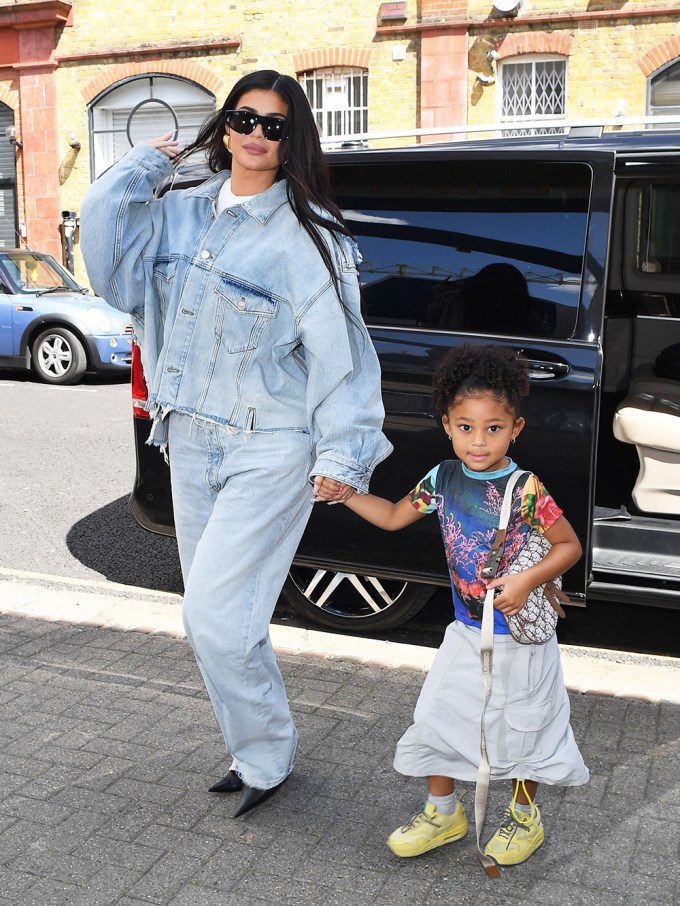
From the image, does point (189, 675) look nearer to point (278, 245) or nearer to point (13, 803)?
point (13, 803)

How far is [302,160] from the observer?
2.98m

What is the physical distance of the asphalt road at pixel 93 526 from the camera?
5031 mm

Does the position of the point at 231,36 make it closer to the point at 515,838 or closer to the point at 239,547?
the point at 239,547

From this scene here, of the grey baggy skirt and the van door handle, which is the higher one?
the van door handle

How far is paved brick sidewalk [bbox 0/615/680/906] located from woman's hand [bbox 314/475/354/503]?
0.92 metres

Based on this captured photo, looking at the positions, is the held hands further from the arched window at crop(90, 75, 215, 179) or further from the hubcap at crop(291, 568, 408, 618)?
the arched window at crop(90, 75, 215, 179)

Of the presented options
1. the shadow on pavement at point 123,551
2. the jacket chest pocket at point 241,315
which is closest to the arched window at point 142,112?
the shadow on pavement at point 123,551

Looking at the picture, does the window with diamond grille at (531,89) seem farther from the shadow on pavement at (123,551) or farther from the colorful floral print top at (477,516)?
the colorful floral print top at (477,516)

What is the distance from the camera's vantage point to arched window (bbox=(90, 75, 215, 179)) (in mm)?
20703

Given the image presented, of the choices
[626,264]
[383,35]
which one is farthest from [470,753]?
[383,35]

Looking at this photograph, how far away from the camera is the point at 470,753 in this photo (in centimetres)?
286

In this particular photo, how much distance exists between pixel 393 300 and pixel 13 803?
2.29 meters

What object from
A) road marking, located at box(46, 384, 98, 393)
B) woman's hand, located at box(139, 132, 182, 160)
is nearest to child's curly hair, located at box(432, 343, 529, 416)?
woman's hand, located at box(139, 132, 182, 160)

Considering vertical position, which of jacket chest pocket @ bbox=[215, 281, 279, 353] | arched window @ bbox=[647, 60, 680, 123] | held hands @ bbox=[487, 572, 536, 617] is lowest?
held hands @ bbox=[487, 572, 536, 617]
